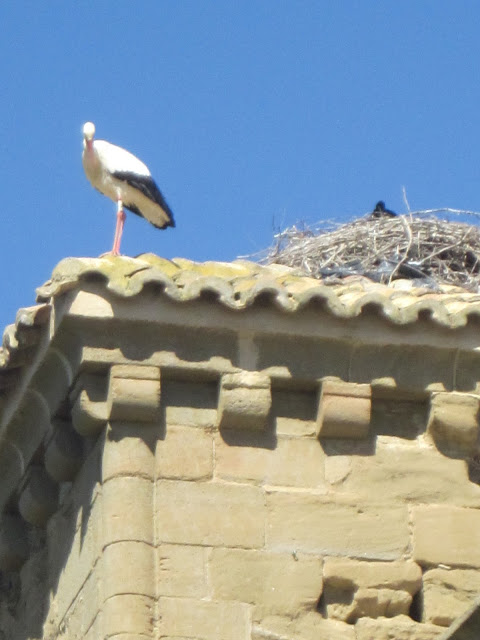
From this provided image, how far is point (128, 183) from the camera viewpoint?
10.2m

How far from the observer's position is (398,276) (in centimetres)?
928

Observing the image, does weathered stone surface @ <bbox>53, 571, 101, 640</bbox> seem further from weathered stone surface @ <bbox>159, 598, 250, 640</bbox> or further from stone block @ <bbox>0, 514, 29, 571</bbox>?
stone block @ <bbox>0, 514, 29, 571</bbox>

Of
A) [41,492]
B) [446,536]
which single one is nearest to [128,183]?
[41,492]

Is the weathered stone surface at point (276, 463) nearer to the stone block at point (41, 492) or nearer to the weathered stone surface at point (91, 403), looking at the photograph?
the weathered stone surface at point (91, 403)

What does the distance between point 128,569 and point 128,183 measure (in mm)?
3796

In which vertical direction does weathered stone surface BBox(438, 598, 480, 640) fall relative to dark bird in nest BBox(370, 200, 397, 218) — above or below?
below

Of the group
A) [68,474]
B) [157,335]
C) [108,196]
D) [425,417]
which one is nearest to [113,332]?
[157,335]

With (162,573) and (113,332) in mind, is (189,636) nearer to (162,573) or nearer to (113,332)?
(162,573)

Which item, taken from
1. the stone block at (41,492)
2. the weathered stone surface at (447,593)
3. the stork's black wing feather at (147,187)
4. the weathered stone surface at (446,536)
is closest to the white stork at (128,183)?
the stork's black wing feather at (147,187)

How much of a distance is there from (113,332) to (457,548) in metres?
1.60

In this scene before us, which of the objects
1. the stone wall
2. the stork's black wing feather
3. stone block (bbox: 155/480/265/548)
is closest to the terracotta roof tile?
the stone wall

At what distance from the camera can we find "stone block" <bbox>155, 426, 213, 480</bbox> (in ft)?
23.2

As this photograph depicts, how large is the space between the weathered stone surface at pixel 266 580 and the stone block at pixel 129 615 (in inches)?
11.0

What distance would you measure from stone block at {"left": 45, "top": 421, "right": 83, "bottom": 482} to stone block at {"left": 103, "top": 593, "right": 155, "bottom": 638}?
0.90m
